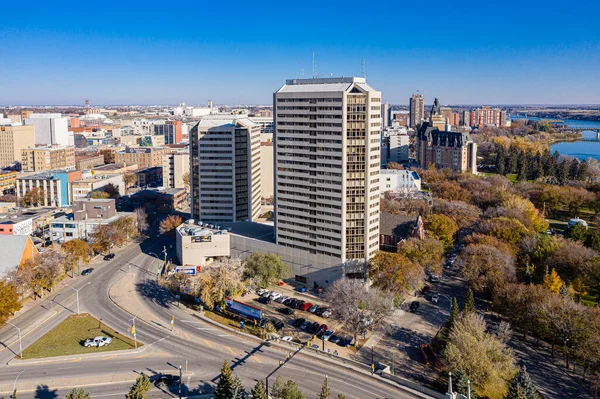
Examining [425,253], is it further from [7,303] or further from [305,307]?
[7,303]

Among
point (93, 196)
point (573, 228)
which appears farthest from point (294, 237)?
point (93, 196)

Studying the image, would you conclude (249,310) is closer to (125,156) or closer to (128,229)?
(128,229)

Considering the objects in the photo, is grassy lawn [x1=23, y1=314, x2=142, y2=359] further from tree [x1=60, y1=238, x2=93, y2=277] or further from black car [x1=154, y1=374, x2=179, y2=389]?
tree [x1=60, y1=238, x2=93, y2=277]

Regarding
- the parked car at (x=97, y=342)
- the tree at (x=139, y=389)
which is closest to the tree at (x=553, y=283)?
the tree at (x=139, y=389)

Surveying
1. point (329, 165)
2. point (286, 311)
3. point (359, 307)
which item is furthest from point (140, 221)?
point (359, 307)

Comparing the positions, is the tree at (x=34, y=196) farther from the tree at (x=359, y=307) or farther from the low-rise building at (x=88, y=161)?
the tree at (x=359, y=307)
